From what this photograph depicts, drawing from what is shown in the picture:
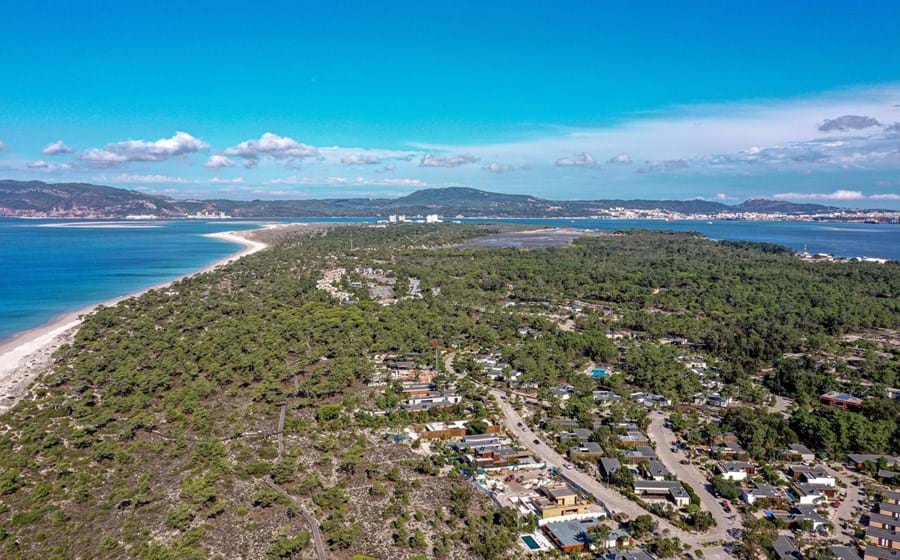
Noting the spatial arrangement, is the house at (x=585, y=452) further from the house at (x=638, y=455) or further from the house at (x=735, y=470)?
the house at (x=735, y=470)

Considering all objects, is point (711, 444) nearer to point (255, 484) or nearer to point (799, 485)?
point (799, 485)

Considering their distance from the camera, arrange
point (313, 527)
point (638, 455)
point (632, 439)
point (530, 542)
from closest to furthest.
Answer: point (530, 542) → point (313, 527) → point (638, 455) → point (632, 439)

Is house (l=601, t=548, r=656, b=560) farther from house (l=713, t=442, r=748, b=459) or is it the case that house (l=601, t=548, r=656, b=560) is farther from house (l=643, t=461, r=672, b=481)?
house (l=713, t=442, r=748, b=459)

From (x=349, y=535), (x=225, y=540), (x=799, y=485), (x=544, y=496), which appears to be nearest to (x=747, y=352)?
(x=799, y=485)

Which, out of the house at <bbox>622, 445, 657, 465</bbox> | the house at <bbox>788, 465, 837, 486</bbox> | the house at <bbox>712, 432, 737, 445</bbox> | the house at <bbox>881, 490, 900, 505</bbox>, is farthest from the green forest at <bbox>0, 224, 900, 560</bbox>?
the house at <bbox>622, 445, 657, 465</bbox>

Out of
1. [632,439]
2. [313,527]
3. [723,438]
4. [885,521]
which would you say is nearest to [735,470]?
[723,438]

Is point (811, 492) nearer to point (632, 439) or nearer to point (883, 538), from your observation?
point (883, 538)

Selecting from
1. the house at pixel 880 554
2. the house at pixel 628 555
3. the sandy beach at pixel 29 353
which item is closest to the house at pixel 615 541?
the house at pixel 628 555
